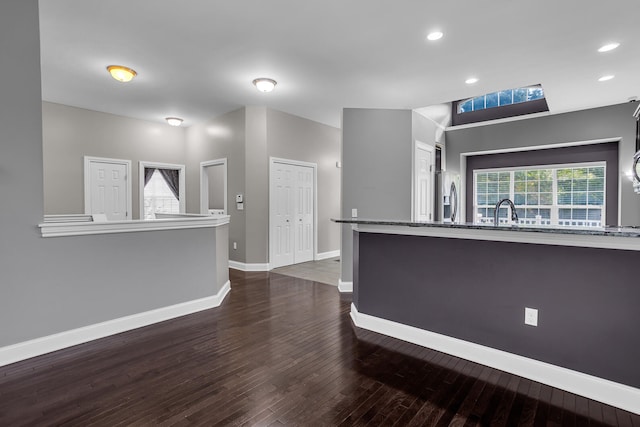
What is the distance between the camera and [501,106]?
6.30 meters

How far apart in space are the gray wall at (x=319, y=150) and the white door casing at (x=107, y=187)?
3.01 m

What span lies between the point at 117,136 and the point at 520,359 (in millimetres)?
7056

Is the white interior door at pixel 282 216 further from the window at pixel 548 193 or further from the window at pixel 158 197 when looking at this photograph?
the window at pixel 548 193

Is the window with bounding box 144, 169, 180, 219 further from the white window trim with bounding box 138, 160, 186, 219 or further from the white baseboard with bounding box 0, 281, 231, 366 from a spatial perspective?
the white baseboard with bounding box 0, 281, 231, 366

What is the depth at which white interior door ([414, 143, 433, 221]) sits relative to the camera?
16.4 ft

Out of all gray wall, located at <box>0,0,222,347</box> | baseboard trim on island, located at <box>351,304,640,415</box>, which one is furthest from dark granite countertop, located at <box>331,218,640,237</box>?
gray wall, located at <box>0,0,222,347</box>

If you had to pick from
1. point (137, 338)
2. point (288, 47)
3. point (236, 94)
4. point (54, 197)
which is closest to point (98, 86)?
point (236, 94)

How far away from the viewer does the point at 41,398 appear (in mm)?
2018

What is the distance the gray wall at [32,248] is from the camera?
243 cm

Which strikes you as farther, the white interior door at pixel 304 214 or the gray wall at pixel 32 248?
the white interior door at pixel 304 214

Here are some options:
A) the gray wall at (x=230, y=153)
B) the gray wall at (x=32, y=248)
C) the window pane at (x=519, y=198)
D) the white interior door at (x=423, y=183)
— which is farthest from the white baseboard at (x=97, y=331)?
the window pane at (x=519, y=198)

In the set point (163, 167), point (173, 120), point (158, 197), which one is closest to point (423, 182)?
point (173, 120)

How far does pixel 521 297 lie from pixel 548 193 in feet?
15.9

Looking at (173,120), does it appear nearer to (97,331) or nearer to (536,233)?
(97,331)
